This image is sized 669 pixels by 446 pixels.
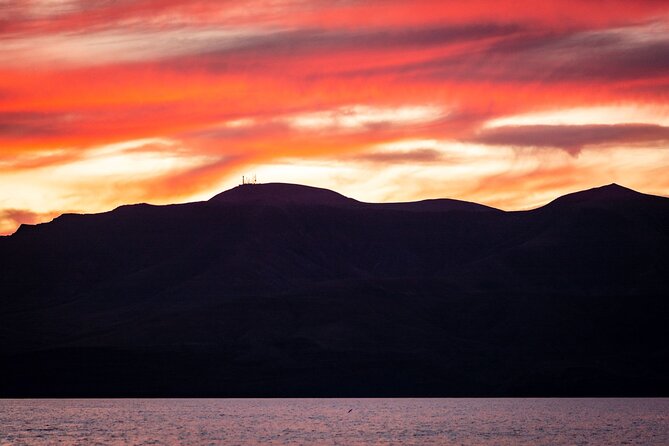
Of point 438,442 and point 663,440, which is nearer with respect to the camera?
point 438,442

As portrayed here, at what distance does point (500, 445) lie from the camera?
180 meters

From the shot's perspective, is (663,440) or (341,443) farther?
(663,440)

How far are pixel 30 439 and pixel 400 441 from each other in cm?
5627

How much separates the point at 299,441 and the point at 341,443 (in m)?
8.08

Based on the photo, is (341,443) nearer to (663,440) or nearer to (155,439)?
(155,439)

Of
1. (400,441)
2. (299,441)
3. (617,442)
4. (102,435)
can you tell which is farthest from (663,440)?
(102,435)

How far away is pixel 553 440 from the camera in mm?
193250

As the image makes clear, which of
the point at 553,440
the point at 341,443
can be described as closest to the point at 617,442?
the point at 553,440

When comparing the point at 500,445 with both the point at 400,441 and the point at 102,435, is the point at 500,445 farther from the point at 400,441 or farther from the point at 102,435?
the point at 102,435

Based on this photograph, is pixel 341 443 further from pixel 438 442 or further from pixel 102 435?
pixel 102 435

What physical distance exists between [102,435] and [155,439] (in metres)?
13.9

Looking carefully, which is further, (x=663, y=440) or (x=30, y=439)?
(x=663, y=440)

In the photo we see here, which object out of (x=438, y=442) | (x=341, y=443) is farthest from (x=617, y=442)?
(x=341, y=443)

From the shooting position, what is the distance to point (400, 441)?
184000 millimetres
